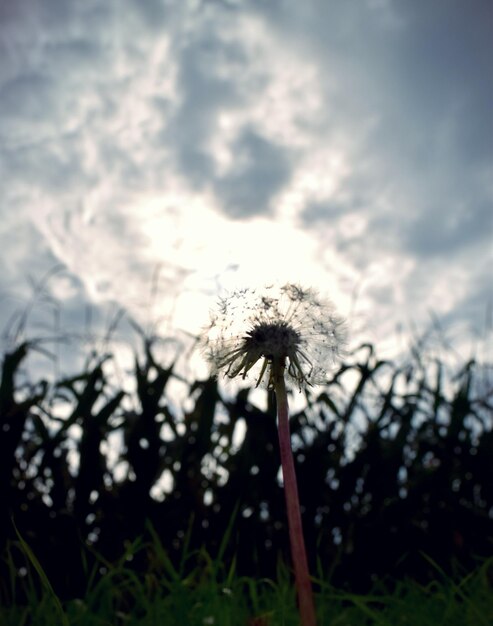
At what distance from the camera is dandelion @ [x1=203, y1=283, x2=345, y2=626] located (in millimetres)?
1274

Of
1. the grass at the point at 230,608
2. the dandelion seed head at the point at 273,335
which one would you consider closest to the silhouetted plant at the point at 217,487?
the grass at the point at 230,608

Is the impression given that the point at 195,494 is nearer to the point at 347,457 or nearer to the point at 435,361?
the point at 347,457

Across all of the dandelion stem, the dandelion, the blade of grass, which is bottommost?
the blade of grass

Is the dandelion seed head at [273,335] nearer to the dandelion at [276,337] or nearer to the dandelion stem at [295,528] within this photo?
the dandelion at [276,337]

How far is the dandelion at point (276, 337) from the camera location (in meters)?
1.27

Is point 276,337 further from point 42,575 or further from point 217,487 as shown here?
point 217,487

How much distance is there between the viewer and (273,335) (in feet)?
4.21

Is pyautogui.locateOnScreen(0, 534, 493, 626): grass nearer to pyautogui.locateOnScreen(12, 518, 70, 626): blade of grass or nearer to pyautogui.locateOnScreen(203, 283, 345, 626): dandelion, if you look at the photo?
pyautogui.locateOnScreen(12, 518, 70, 626): blade of grass

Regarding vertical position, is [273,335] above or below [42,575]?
above

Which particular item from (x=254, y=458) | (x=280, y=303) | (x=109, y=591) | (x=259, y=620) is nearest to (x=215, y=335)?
(x=280, y=303)

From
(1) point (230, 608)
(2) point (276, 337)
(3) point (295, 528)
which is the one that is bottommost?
(1) point (230, 608)

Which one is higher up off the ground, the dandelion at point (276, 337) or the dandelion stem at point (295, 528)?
the dandelion at point (276, 337)

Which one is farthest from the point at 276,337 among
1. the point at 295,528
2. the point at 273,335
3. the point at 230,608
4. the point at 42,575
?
the point at 230,608

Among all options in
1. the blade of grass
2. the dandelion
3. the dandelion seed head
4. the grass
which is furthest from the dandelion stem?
the grass
